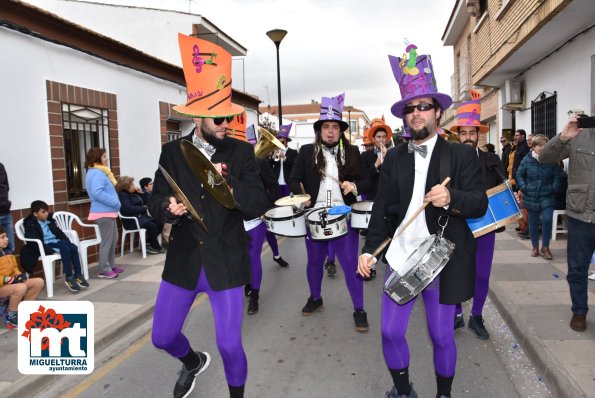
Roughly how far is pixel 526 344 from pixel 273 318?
248 centimetres

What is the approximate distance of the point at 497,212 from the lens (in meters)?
3.72

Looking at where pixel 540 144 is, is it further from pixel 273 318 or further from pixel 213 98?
pixel 213 98

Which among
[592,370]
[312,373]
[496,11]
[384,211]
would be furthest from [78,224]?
[496,11]

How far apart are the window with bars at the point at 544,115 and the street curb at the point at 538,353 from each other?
234 inches

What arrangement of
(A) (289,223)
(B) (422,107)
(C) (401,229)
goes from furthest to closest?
(A) (289,223), (B) (422,107), (C) (401,229)

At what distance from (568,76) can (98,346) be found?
915 centimetres

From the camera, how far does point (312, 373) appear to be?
3811 millimetres

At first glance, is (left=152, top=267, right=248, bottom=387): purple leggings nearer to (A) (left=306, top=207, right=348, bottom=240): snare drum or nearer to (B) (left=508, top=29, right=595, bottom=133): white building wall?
(A) (left=306, top=207, right=348, bottom=240): snare drum

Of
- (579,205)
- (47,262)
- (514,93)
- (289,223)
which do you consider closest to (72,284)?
(47,262)

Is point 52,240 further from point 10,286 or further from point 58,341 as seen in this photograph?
point 58,341

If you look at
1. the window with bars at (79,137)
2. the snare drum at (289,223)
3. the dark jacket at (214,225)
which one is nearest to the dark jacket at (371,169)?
the snare drum at (289,223)

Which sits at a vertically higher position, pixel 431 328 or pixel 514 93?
pixel 514 93

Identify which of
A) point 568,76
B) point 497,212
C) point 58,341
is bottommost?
point 58,341

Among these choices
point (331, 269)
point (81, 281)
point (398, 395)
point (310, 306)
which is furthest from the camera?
point (331, 269)
